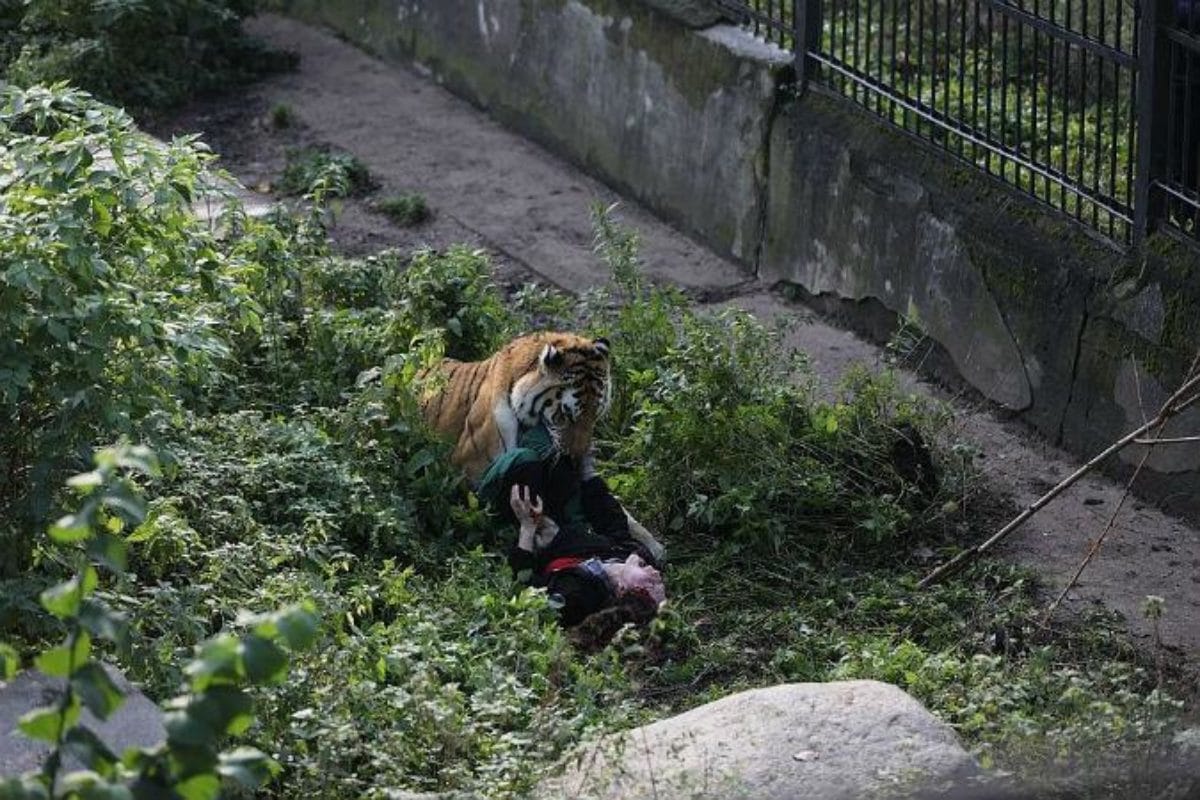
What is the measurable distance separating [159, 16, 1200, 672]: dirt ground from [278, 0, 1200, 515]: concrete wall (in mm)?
137

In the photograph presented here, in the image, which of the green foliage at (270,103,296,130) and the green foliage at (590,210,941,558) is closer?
the green foliage at (590,210,941,558)

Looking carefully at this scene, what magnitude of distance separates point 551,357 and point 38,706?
2658mm

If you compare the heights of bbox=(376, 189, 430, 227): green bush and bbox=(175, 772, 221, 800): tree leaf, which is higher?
bbox=(175, 772, 221, 800): tree leaf

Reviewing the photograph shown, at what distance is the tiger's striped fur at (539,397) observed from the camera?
25.2 feet

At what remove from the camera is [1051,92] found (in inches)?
342

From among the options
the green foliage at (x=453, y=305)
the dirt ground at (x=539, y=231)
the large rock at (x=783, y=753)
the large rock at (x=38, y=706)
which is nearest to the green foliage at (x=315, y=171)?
the dirt ground at (x=539, y=231)

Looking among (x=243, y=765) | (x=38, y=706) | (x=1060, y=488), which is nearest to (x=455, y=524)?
(x=1060, y=488)

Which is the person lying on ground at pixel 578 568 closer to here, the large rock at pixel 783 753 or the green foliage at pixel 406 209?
the large rock at pixel 783 753

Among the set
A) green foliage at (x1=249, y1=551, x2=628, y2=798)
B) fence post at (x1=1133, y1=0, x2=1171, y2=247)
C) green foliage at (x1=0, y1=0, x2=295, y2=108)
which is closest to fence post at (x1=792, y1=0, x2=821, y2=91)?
fence post at (x1=1133, y1=0, x2=1171, y2=247)

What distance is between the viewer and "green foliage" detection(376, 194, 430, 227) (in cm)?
1116

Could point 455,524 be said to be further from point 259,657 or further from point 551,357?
point 259,657

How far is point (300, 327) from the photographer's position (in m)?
8.81

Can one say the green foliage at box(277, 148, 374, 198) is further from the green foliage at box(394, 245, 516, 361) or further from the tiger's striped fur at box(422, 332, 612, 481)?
the tiger's striped fur at box(422, 332, 612, 481)

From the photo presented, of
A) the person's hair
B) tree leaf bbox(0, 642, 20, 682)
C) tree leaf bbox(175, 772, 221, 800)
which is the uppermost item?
tree leaf bbox(0, 642, 20, 682)
